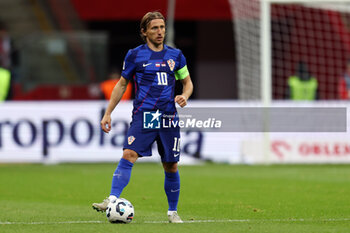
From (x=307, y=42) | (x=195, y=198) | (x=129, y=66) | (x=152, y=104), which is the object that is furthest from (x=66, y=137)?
(x=152, y=104)

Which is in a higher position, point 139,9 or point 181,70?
point 139,9

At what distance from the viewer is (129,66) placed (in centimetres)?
780

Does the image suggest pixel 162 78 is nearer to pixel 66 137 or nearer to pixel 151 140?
pixel 151 140

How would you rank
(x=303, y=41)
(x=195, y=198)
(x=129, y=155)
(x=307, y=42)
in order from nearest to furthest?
1. (x=129, y=155)
2. (x=195, y=198)
3. (x=303, y=41)
4. (x=307, y=42)

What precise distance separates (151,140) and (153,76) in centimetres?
59

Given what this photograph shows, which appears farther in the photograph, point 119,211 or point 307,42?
point 307,42

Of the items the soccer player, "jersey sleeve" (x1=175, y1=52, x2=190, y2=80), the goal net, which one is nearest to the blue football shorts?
the soccer player

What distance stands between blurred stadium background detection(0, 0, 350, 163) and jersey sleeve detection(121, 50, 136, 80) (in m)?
8.75

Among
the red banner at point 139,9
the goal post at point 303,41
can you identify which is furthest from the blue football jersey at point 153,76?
the red banner at point 139,9

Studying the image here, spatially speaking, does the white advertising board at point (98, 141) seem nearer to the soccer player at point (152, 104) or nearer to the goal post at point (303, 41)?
the goal post at point (303, 41)

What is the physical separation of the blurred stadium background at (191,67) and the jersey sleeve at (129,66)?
28.7ft

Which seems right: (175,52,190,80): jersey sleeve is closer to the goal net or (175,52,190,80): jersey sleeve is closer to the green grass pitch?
the green grass pitch

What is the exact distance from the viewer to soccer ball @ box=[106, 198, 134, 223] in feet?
24.8

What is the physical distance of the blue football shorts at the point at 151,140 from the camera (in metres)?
7.64
